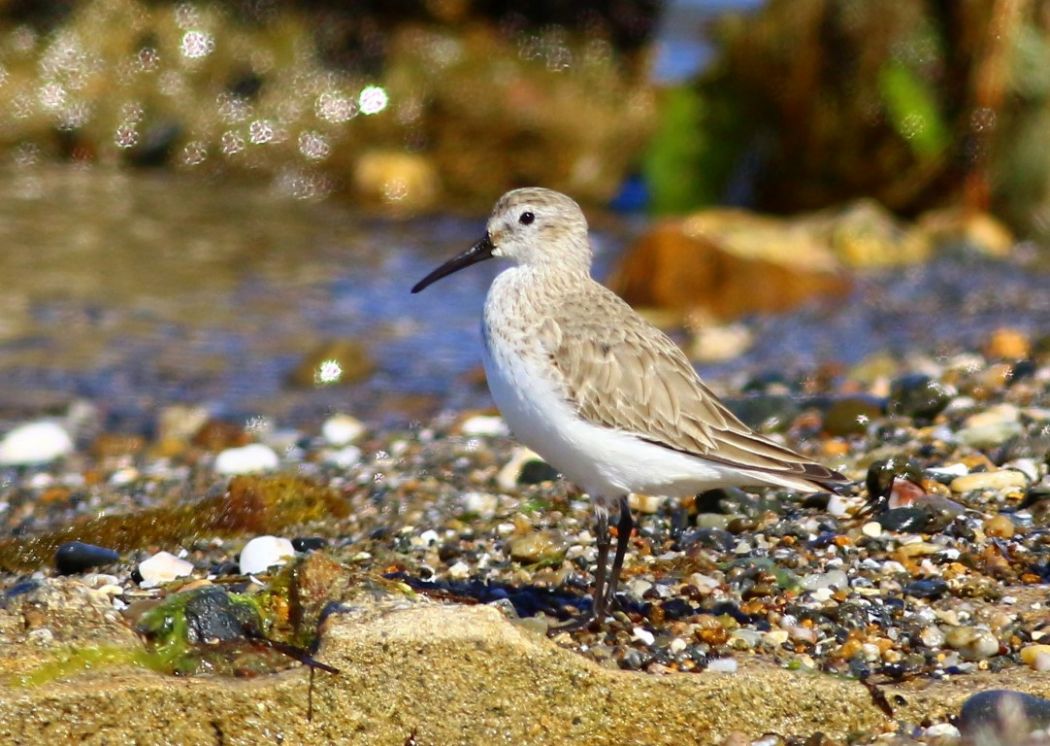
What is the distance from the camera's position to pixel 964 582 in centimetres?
513

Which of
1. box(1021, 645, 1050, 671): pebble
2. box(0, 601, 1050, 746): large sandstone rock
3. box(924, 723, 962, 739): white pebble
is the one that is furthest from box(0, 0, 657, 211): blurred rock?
box(924, 723, 962, 739): white pebble

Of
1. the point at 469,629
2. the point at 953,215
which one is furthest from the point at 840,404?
the point at 953,215

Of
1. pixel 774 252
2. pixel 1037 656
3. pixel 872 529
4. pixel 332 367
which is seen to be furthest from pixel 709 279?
pixel 1037 656

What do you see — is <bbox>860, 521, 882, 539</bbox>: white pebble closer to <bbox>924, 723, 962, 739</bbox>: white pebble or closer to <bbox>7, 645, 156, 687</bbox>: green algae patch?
<bbox>924, 723, 962, 739</bbox>: white pebble

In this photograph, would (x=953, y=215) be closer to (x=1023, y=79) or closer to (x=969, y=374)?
(x=1023, y=79)

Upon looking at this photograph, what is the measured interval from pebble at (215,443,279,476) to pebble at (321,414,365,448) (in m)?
0.51

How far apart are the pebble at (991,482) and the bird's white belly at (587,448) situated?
4.80 feet

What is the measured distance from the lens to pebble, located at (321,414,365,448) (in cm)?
831

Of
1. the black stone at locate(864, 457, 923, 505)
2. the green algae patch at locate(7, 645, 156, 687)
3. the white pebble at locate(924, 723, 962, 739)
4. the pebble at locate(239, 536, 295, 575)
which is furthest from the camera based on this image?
the black stone at locate(864, 457, 923, 505)

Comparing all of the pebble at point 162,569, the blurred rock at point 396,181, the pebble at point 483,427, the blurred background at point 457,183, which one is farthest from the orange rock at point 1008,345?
the blurred rock at point 396,181

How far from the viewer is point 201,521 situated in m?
6.13

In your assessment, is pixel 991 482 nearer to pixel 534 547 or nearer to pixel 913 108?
pixel 534 547

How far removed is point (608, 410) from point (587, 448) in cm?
17

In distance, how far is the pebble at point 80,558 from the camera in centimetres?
560
